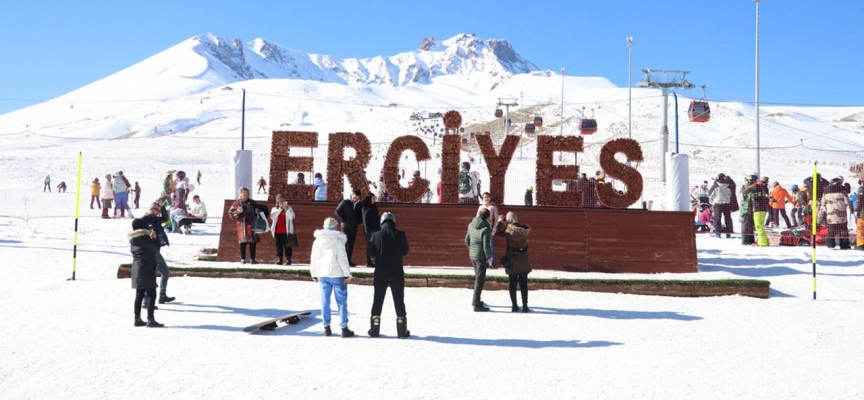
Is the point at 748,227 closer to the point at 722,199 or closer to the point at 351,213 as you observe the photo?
the point at 722,199

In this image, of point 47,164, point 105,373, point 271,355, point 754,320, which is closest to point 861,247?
point 754,320

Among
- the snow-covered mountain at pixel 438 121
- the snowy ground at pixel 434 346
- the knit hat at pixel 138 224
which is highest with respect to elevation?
the snow-covered mountain at pixel 438 121

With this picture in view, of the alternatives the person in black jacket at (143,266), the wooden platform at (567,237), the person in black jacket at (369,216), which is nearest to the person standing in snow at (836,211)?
the wooden platform at (567,237)

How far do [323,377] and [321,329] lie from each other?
2.39m

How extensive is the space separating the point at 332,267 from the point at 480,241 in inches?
103

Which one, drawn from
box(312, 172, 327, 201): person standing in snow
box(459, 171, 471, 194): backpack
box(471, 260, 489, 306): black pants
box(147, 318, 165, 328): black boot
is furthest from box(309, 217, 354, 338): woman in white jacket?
box(459, 171, 471, 194): backpack

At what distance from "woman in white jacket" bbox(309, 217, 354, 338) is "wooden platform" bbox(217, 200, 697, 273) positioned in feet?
20.4

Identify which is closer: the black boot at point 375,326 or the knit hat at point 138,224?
the black boot at point 375,326

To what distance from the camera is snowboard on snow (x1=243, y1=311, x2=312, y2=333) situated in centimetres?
959

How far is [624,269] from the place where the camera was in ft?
50.3

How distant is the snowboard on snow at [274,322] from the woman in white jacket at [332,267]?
2.52 feet

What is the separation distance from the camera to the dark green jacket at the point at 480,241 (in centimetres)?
1114

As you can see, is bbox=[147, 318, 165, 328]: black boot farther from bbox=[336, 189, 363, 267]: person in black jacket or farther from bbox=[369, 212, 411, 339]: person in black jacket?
bbox=[336, 189, 363, 267]: person in black jacket

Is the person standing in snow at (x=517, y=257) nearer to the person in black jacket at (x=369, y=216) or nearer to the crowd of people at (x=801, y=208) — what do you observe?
the person in black jacket at (x=369, y=216)
